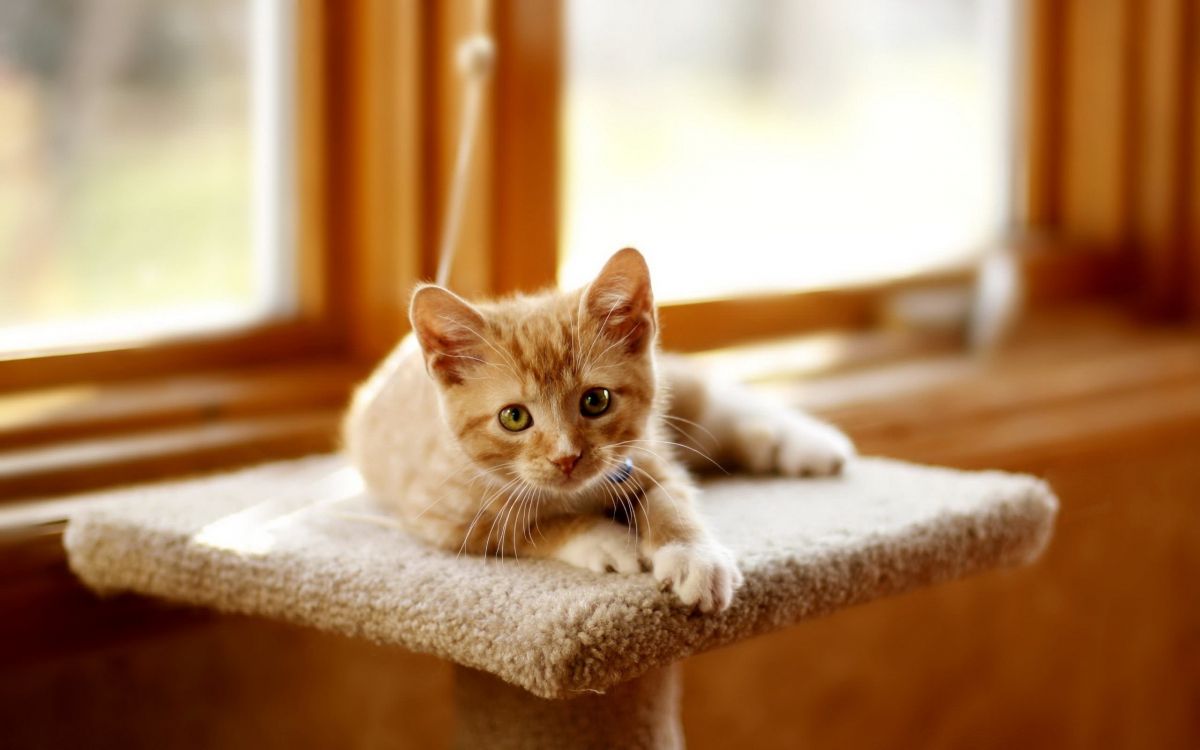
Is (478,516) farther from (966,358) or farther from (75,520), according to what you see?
(966,358)

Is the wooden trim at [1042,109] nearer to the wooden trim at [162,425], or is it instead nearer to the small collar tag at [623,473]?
the wooden trim at [162,425]

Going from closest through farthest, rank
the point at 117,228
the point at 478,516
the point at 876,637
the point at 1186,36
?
1. the point at 478,516
2. the point at 117,228
3. the point at 876,637
4. the point at 1186,36

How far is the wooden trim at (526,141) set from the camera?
1849mm

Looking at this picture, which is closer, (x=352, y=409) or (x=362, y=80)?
(x=352, y=409)

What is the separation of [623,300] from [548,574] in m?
0.27

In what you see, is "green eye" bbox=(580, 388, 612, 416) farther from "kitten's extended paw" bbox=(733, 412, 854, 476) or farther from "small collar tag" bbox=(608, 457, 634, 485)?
"kitten's extended paw" bbox=(733, 412, 854, 476)

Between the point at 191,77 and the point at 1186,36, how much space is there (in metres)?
2.00


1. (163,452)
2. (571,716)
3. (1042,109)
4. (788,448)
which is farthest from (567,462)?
(1042,109)

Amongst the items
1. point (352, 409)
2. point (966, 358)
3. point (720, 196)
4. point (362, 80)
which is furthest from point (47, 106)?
point (966, 358)

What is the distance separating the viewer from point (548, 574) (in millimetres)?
1146

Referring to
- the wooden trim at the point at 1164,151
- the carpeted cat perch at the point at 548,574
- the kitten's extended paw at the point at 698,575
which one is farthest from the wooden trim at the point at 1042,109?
the kitten's extended paw at the point at 698,575

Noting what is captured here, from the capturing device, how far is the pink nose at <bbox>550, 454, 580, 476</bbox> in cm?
117

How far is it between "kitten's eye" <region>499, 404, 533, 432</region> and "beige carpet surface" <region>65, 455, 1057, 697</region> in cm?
13

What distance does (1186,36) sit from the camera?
2.68 meters
